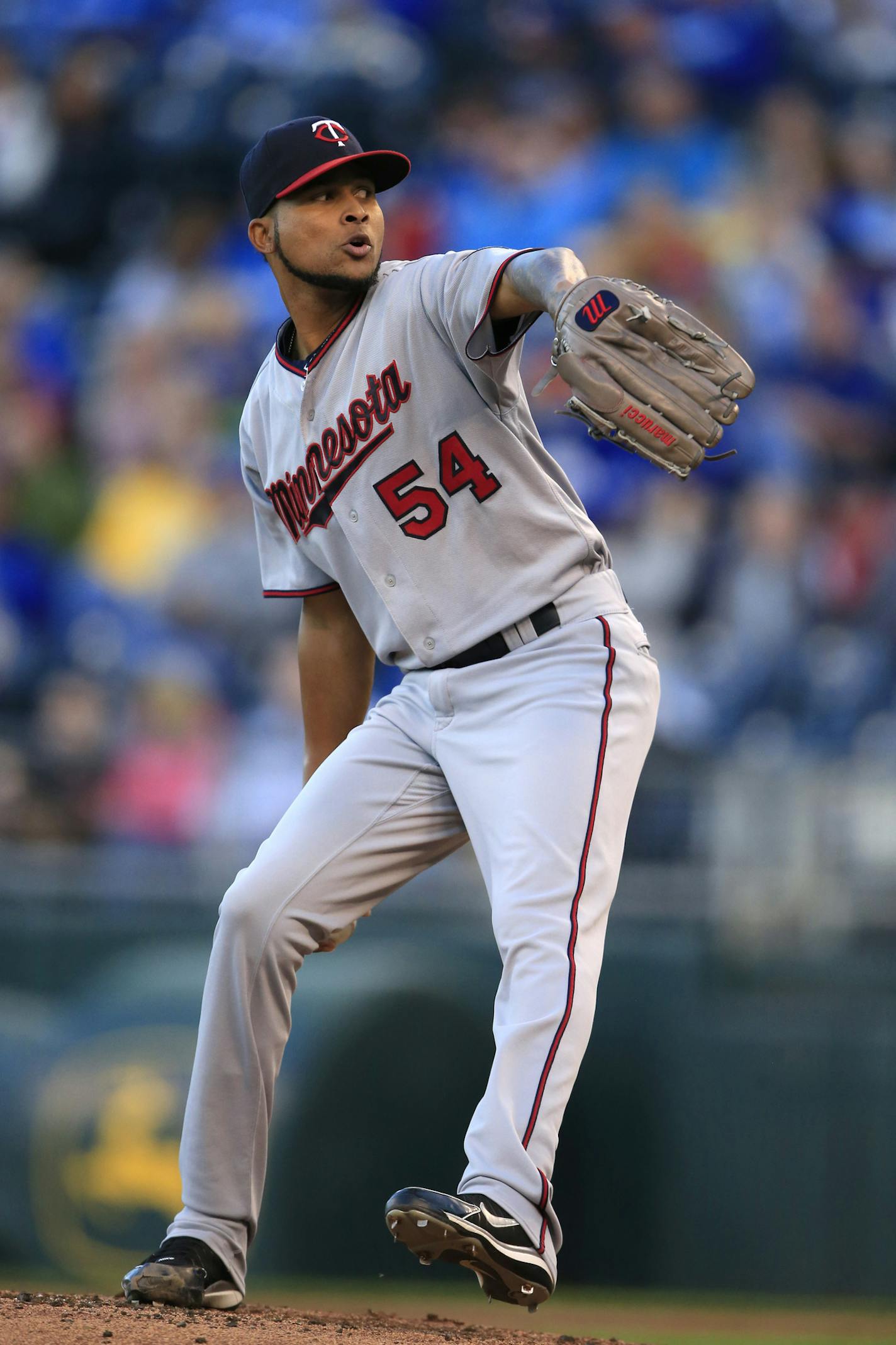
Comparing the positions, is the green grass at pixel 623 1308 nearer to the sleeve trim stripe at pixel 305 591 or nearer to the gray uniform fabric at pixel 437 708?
the gray uniform fabric at pixel 437 708

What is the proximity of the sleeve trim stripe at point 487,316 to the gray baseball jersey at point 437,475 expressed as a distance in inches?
0.7

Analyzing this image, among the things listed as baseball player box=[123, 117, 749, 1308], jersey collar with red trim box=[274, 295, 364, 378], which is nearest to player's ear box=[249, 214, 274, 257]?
baseball player box=[123, 117, 749, 1308]

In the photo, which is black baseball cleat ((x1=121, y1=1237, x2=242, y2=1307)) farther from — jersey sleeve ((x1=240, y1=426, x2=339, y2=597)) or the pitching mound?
jersey sleeve ((x1=240, y1=426, x2=339, y2=597))

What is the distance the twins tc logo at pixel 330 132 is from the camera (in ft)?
8.82

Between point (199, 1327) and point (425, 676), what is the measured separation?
1.05 m

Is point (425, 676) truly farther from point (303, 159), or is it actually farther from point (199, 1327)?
point (199, 1327)

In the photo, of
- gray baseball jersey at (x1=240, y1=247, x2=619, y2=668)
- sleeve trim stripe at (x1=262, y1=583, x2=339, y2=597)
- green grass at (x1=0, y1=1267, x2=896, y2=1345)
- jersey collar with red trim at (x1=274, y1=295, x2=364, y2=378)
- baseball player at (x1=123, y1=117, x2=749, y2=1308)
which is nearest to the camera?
baseball player at (x1=123, y1=117, x2=749, y2=1308)

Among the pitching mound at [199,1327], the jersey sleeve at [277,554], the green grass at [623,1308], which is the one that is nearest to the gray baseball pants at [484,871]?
the pitching mound at [199,1327]

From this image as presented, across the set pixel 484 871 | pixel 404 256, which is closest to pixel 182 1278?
pixel 484 871

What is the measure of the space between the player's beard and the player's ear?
0.05ft

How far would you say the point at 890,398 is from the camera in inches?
311

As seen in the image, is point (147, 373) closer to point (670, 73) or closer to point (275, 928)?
point (670, 73)

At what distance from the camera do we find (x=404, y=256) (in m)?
8.05

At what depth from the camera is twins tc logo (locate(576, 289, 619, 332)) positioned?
2281mm
